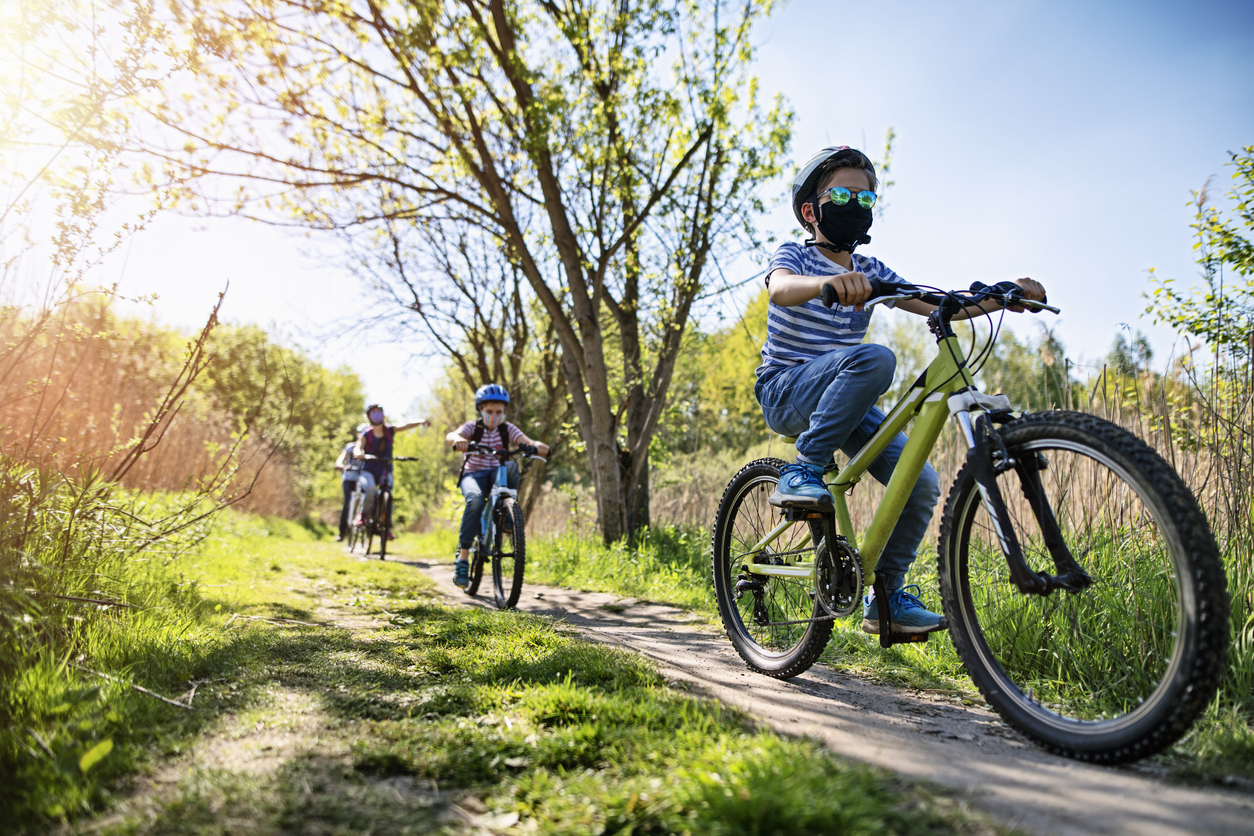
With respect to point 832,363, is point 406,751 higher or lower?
lower

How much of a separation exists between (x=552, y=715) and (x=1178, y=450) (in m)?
3.57

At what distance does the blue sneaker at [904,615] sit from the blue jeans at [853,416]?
74 millimetres

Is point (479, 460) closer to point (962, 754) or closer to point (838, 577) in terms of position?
point (838, 577)

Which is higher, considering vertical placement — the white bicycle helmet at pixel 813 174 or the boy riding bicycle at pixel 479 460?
the white bicycle helmet at pixel 813 174

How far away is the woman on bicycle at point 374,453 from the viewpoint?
11000 millimetres

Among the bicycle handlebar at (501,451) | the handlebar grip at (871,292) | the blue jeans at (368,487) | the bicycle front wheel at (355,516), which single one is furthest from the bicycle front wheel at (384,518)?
the handlebar grip at (871,292)

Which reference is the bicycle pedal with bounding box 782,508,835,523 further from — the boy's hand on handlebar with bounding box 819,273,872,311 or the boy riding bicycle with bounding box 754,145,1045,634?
the boy's hand on handlebar with bounding box 819,273,872,311

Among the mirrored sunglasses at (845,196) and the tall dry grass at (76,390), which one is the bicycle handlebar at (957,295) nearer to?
the mirrored sunglasses at (845,196)

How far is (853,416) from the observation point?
9.11 feet

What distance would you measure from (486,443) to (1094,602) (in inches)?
211

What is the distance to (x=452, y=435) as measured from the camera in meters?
6.48

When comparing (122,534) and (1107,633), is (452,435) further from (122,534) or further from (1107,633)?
(1107,633)

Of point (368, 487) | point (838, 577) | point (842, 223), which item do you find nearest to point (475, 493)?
point (838, 577)

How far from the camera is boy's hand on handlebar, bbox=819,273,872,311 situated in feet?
7.72
